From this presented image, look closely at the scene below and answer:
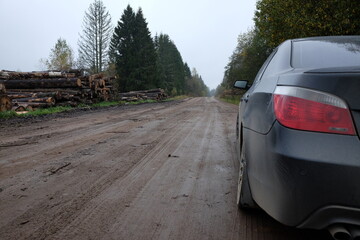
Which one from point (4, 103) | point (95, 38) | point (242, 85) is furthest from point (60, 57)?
point (242, 85)

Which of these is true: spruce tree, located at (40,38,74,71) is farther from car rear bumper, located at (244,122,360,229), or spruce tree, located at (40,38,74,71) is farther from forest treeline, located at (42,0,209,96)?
car rear bumper, located at (244,122,360,229)

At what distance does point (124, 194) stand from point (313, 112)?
189cm

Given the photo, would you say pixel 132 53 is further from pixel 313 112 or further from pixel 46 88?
pixel 313 112

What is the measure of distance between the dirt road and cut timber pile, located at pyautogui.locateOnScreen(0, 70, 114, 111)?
Result: 871cm

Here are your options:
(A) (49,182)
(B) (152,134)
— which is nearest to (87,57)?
(B) (152,134)

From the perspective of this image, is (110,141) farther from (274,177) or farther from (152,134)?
(274,177)

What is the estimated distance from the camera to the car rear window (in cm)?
184

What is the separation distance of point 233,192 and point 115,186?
1.23 meters

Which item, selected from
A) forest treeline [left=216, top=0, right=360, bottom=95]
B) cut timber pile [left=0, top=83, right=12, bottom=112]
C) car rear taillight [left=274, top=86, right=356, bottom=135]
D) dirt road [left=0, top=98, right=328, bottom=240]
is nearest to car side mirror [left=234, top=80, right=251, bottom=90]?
dirt road [left=0, top=98, right=328, bottom=240]

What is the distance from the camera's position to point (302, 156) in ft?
4.67

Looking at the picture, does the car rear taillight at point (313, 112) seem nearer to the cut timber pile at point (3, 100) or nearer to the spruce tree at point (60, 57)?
the cut timber pile at point (3, 100)

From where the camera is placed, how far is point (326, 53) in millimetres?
2072

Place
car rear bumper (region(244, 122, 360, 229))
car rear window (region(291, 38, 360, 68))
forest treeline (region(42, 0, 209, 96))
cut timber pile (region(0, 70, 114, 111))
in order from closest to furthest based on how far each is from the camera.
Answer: car rear bumper (region(244, 122, 360, 229)), car rear window (region(291, 38, 360, 68)), cut timber pile (region(0, 70, 114, 111)), forest treeline (region(42, 0, 209, 96))

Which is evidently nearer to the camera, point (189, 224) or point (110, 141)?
point (189, 224)
